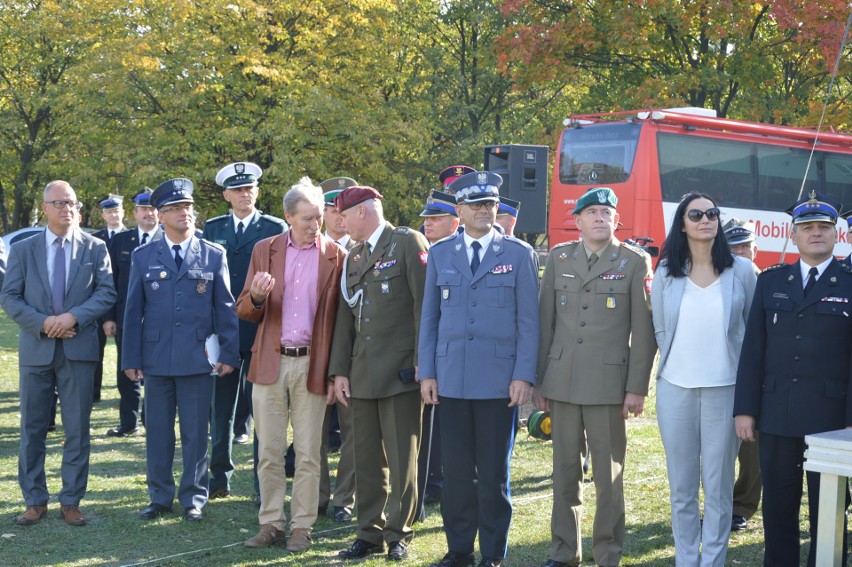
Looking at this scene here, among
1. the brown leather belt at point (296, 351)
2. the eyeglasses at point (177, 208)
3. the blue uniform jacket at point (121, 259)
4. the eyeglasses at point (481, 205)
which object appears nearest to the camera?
the eyeglasses at point (481, 205)

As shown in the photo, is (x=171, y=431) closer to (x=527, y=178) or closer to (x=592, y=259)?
(x=592, y=259)

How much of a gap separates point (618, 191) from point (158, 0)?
11366 mm

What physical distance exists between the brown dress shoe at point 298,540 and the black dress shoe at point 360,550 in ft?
0.78

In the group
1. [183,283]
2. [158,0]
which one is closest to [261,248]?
[183,283]

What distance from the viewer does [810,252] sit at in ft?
16.5

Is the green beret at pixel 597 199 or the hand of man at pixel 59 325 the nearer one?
the green beret at pixel 597 199

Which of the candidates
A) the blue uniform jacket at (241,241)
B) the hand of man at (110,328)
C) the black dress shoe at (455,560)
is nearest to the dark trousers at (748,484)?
the black dress shoe at (455,560)

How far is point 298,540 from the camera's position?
6051 millimetres

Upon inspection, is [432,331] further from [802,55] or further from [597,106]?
[597,106]

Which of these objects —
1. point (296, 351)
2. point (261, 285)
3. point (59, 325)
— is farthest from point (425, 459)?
point (59, 325)

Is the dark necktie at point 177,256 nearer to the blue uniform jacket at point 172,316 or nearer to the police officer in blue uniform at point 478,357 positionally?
the blue uniform jacket at point 172,316

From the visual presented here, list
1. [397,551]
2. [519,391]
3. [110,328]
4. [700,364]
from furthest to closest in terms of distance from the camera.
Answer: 1. [110,328]
2. [397,551]
3. [519,391]
4. [700,364]

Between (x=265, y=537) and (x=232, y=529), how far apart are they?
0.51 metres

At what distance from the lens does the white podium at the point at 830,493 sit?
417 centimetres
